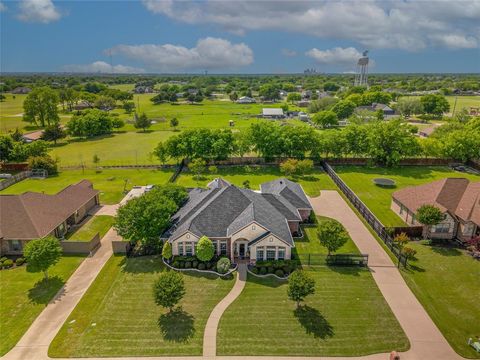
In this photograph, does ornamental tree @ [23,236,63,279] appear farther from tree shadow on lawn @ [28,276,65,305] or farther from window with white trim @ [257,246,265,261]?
window with white trim @ [257,246,265,261]

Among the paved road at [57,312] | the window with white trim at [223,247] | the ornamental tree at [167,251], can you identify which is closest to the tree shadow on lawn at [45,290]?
the paved road at [57,312]

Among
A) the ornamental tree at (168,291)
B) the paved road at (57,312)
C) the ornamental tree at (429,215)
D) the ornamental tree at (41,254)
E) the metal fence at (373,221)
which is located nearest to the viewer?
the paved road at (57,312)

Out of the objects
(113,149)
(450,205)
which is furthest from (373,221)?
(113,149)

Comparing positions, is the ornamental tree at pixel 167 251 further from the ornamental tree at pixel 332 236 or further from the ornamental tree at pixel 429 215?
the ornamental tree at pixel 429 215

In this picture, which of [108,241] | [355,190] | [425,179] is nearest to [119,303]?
[108,241]

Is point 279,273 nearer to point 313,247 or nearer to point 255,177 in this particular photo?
point 313,247

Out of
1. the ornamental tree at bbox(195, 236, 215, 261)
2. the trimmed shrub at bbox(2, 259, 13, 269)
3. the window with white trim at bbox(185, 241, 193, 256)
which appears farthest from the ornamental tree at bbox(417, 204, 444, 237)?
the trimmed shrub at bbox(2, 259, 13, 269)
